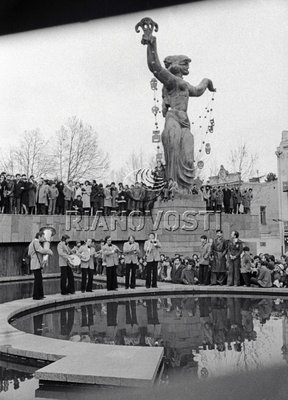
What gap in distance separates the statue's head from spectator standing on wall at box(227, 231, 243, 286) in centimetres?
928

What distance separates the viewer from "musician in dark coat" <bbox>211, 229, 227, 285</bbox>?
12.5 metres

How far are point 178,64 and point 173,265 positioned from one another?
924 centimetres

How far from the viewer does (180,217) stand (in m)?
18.2

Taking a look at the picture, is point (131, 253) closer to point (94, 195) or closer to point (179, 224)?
point (179, 224)

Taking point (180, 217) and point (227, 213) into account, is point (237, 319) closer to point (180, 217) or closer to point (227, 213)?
point (180, 217)

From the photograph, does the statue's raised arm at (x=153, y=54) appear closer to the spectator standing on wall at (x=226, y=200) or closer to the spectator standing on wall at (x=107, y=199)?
the spectator standing on wall at (x=107, y=199)

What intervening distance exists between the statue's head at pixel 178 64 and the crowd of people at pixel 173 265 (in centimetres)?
869

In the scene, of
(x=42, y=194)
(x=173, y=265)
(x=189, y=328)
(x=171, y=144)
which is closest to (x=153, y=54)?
(x=171, y=144)

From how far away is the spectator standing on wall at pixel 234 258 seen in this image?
12.0 meters

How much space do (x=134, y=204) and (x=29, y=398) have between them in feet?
49.6

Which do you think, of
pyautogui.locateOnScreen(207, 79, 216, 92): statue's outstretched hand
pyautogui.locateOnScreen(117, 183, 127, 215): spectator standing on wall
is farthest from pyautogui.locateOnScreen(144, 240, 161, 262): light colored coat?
pyautogui.locateOnScreen(207, 79, 216, 92): statue's outstretched hand

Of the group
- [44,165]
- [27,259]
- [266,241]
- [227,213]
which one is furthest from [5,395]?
[44,165]

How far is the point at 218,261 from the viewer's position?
1248 cm

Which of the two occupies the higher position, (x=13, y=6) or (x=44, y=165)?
(x=44, y=165)
